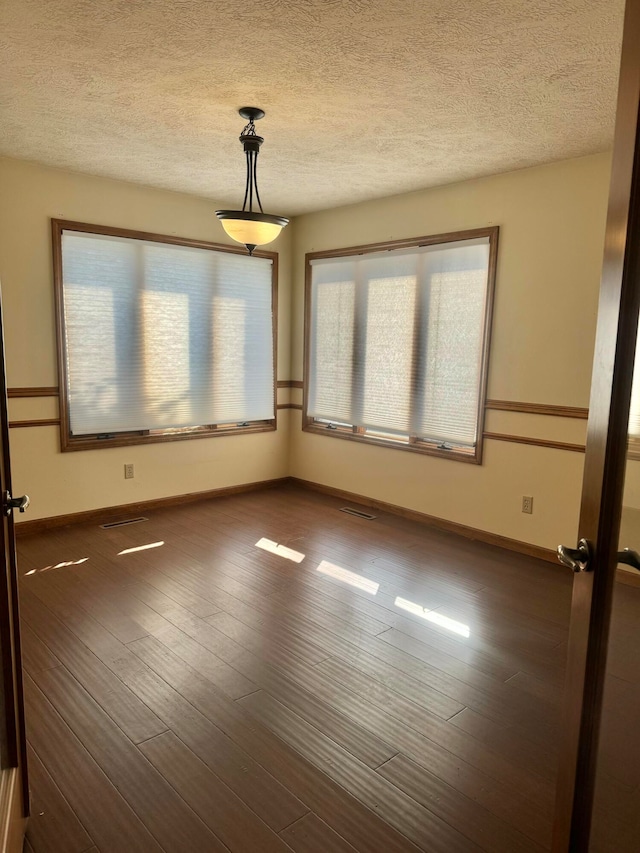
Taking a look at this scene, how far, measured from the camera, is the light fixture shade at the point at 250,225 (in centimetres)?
304

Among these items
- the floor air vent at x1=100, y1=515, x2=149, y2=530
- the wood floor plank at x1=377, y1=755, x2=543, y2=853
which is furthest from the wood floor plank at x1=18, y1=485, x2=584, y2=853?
the floor air vent at x1=100, y1=515, x2=149, y2=530

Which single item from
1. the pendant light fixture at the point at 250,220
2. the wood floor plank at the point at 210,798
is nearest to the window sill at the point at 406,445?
the pendant light fixture at the point at 250,220

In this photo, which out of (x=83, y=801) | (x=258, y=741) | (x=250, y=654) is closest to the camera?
(x=83, y=801)

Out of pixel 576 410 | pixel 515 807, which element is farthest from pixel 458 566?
pixel 515 807

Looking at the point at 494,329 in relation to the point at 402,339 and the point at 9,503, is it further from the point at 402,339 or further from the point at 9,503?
the point at 9,503

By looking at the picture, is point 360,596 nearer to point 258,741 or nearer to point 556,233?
point 258,741

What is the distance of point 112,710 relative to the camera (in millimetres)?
2188

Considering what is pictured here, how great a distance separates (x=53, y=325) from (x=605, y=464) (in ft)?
13.2

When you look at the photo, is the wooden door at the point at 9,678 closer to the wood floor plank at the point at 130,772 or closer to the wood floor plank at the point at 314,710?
the wood floor plank at the point at 130,772

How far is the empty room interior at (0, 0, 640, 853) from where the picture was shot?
5.36 ft

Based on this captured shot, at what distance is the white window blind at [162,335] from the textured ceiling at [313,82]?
0.80 metres

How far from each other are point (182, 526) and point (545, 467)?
273 centimetres

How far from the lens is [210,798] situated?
70.2 inches

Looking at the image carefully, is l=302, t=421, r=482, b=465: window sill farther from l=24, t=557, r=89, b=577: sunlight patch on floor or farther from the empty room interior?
l=24, t=557, r=89, b=577: sunlight patch on floor
